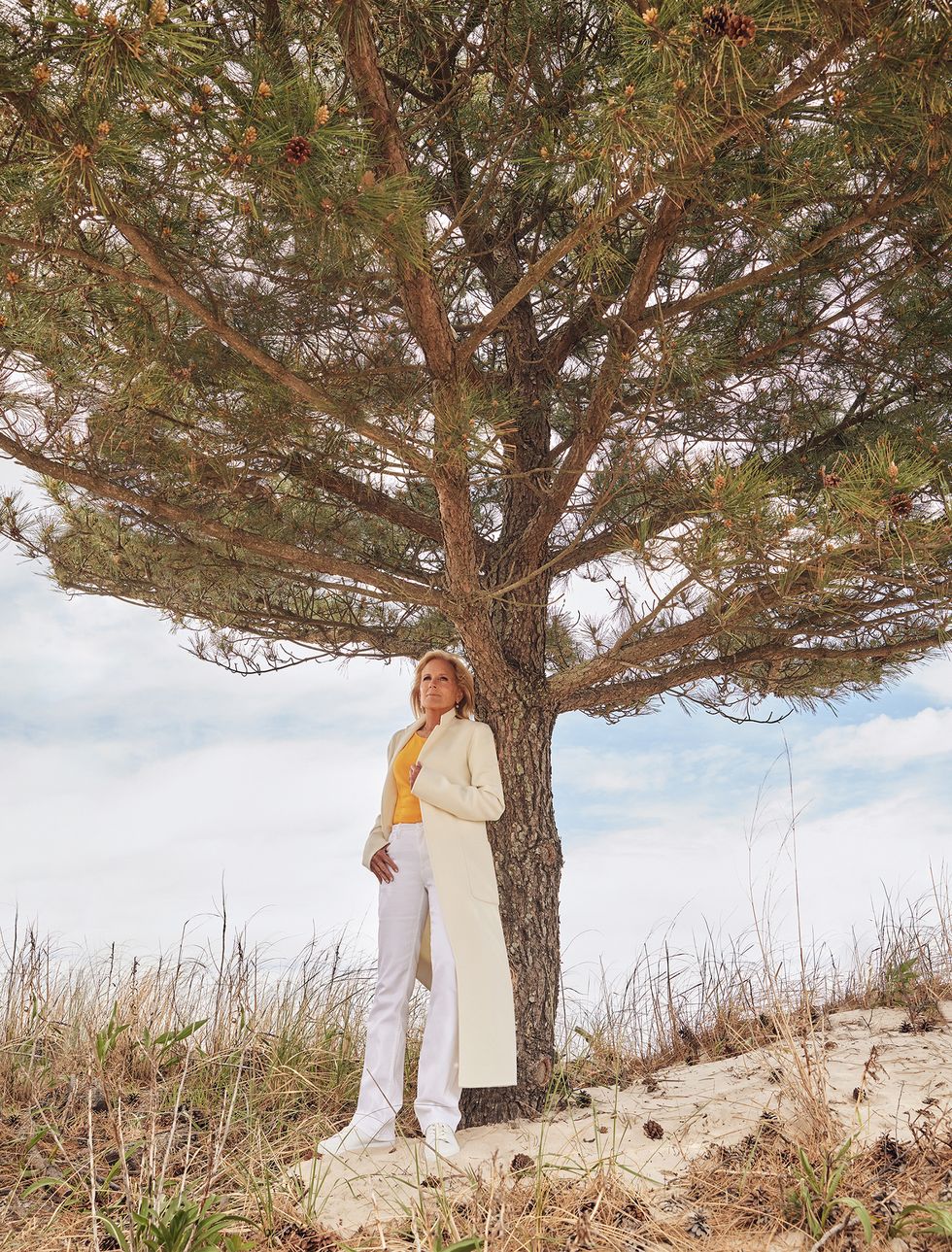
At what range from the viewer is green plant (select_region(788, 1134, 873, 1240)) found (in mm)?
2232

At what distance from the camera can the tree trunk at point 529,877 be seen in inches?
146

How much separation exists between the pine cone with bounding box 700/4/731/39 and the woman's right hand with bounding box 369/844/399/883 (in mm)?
2595

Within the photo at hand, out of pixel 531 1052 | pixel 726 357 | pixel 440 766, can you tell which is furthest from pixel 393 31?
pixel 531 1052

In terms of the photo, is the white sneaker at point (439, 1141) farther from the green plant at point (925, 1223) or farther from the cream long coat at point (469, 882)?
the green plant at point (925, 1223)

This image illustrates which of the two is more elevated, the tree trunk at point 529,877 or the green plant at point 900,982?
the tree trunk at point 529,877

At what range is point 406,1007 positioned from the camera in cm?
335

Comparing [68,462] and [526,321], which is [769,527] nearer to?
[526,321]

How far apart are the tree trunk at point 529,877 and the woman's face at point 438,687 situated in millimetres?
204

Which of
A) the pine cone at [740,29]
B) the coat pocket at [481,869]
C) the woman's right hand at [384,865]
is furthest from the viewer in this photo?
the woman's right hand at [384,865]

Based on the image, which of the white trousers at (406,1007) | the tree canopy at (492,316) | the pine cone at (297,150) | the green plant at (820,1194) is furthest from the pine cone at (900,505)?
the white trousers at (406,1007)

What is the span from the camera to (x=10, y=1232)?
256 centimetres

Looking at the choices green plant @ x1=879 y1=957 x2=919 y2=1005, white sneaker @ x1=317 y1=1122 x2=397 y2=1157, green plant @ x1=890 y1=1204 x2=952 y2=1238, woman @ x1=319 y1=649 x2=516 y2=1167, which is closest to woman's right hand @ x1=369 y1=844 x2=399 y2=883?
woman @ x1=319 y1=649 x2=516 y2=1167

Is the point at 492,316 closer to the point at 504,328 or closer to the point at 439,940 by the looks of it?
the point at 504,328

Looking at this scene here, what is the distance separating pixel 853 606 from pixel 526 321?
1.70 meters
